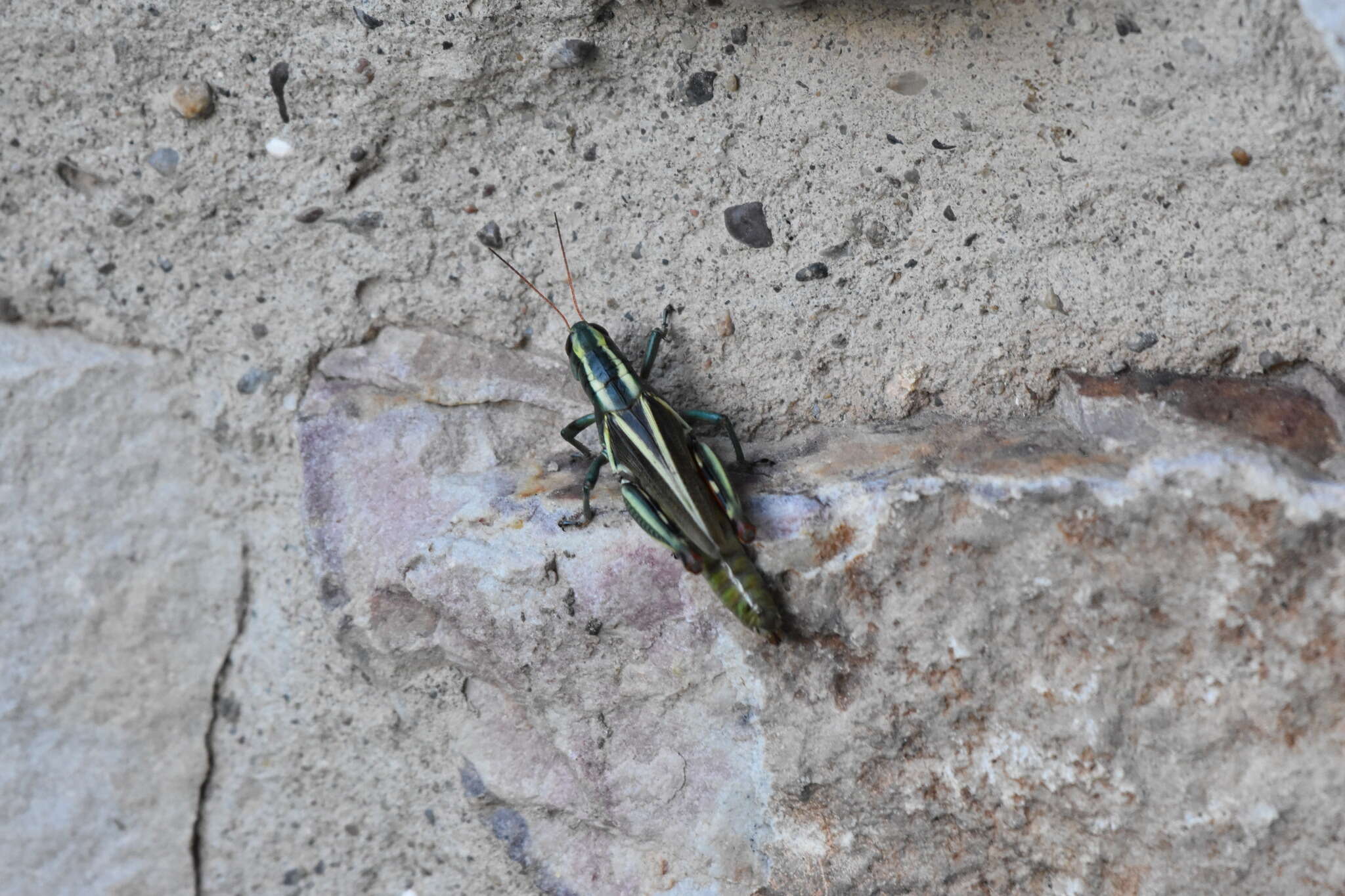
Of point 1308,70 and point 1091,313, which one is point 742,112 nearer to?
point 1091,313

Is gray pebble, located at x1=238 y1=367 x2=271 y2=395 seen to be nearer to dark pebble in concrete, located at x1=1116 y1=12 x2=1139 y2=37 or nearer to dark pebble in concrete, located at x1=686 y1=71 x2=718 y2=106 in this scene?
dark pebble in concrete, located at x1=686 y1=71 x2=718 y2=106

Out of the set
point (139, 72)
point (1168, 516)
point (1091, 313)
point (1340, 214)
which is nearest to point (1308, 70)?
point (1340, 214)

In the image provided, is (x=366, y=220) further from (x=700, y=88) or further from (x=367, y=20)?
(x=700, y=88)

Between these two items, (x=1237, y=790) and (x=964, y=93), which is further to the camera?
(x=964, y=93)

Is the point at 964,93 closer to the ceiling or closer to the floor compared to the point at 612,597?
closer to the ceiling

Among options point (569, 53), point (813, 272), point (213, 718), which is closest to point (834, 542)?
point (813, 272)

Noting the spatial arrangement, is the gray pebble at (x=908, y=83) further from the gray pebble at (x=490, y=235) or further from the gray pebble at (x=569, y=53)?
the gray pebble at (x=490, y=235)
